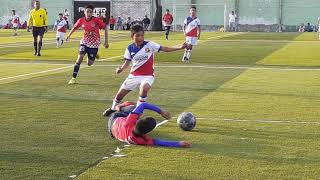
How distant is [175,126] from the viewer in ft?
34.3

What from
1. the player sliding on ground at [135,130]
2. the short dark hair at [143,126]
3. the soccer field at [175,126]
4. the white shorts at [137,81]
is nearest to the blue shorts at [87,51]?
the soccer field at [175,126]

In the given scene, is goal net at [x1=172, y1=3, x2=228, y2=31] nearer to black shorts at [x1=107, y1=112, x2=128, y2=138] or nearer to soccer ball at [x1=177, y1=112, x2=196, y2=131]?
Result: soccer ball at [x1=177, y1=112, x2=196, y2=131]

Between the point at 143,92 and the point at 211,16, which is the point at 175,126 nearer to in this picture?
the point at 143,92

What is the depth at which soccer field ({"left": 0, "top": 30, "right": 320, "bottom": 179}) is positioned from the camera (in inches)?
297

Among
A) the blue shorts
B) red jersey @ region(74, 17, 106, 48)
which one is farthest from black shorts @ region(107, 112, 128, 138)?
red jersey @ region(74, 17, 106, 48)

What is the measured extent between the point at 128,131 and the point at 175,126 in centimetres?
166

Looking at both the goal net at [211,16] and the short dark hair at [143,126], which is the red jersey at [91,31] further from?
the goal net at [211,16]

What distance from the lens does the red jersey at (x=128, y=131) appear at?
887 centimetres

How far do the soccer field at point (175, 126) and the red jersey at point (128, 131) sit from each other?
14 centimetres

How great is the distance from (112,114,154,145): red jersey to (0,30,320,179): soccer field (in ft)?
0.45

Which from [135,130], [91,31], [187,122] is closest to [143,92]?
[187,122]

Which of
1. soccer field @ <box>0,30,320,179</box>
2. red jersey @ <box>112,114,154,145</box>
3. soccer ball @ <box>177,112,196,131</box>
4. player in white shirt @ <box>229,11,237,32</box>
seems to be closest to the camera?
soccer field @ <box>0,30,320,179</box>

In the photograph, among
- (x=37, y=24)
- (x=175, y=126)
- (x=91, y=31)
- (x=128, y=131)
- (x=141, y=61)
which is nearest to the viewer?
(x=128, y=131)

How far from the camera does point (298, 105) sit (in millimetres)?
12984
